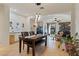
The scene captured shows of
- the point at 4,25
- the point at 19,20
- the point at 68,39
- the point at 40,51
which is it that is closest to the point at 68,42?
the point at 68,39

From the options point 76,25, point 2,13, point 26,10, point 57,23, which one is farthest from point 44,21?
point 2,13

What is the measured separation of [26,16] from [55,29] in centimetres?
56

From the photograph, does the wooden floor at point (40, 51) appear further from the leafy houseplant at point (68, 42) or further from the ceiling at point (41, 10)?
the ceiling at point (41, 10)

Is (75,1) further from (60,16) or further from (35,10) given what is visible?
(35,10)

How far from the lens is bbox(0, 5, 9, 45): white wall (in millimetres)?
2000

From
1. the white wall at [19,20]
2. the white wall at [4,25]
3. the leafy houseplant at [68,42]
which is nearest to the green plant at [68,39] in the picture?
the leafy houseplant at [68,42]

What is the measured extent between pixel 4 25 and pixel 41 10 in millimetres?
677

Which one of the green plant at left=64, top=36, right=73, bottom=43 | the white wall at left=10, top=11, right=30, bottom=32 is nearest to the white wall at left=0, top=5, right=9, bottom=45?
the white wall at left=10, top=11, right=30, bottom=32

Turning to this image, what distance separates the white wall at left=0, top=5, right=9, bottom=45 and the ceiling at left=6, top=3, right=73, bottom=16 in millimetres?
121

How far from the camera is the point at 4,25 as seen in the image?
203 centimetres

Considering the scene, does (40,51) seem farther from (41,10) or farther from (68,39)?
(41,10)

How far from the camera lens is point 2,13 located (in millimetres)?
2033

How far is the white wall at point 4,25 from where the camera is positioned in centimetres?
200

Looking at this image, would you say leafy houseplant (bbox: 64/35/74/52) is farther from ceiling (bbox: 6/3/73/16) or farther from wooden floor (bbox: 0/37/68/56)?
ceiling (bbox: 6/3/73/16)
